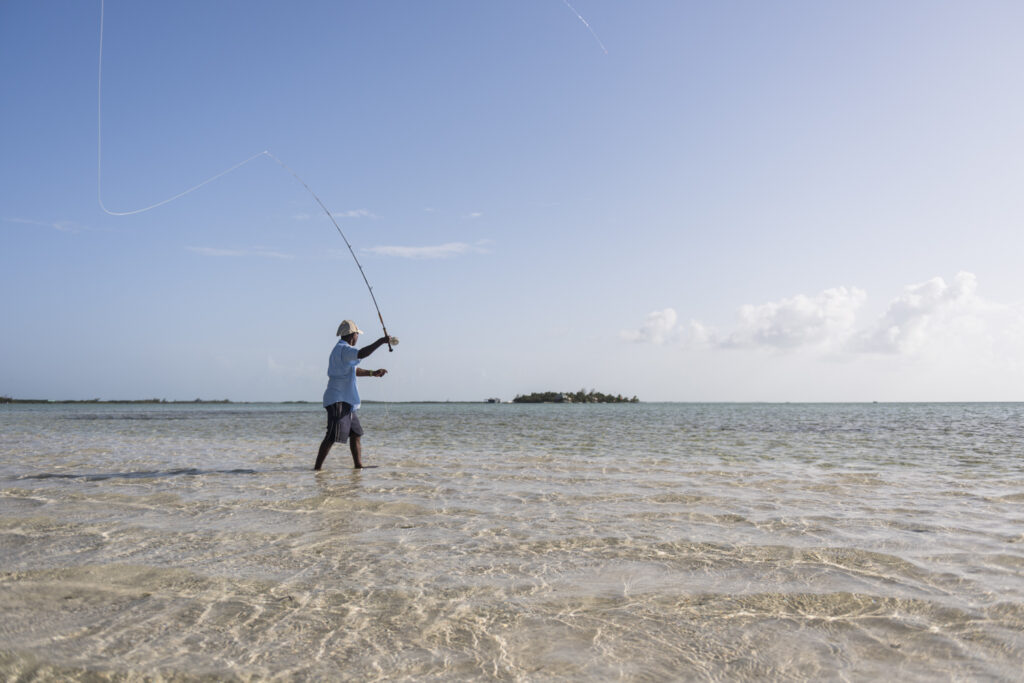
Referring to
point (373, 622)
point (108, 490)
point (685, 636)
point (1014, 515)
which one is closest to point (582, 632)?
point (685, 636)

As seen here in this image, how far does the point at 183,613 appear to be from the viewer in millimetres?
3477

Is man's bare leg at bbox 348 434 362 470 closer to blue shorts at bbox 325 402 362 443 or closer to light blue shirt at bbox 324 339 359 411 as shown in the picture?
blue shorts at bbox 325 402 362 443

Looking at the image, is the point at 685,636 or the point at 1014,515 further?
the point at 1014,515

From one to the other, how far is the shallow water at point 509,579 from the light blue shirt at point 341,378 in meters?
1.55

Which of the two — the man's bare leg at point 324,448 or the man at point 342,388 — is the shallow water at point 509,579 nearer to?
the man's bare leg at point 324,448

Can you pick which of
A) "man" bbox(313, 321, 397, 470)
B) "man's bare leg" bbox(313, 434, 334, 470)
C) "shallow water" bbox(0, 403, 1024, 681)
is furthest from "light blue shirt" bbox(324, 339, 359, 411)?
"shallow water" bbox(0, 403, 1024, 681)

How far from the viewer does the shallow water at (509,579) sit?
2.96 meters

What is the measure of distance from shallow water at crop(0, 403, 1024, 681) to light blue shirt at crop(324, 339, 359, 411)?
1551 mm

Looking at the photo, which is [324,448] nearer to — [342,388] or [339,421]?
[339,421]

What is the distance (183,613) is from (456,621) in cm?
155

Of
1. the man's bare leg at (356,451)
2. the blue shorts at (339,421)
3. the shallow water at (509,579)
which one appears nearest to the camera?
the shallow water at (509,579)

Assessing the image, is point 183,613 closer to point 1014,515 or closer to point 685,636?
point 685,636

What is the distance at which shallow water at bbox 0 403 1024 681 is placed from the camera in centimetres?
296

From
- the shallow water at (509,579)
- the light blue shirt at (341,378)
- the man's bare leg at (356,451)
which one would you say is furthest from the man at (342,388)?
the shallow water at (509,579)
